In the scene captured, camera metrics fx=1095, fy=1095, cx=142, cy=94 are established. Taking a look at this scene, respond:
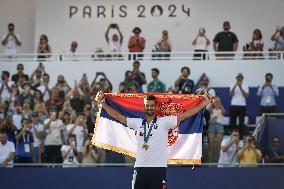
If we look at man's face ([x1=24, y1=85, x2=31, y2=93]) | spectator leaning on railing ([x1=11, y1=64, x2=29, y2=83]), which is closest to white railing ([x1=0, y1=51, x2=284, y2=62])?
spectator leaning on railing ([x1=11, y1=64, x2=29, y2=83])

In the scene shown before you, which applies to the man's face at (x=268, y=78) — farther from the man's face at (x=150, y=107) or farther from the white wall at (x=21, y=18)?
the man's face at (x=150, y=107)

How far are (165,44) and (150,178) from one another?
12343 millimetres

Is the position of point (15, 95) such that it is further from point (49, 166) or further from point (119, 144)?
point (119, 144)

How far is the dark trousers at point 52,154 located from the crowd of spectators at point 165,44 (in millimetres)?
5161

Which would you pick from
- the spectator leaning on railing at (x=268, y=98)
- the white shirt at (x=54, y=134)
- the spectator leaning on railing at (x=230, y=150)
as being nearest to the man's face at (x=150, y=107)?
the spectator leaning on railing at (x=230, y=150)

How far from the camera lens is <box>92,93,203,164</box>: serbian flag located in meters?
17.6

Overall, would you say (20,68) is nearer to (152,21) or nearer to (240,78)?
(152,21)

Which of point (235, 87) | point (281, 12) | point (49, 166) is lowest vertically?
point (49, 166)

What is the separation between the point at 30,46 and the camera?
31.6m

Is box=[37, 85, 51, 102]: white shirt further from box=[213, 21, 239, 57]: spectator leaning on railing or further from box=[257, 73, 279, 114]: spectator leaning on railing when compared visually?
box=[257, 73, 279, 114]: spectator leaning on railing

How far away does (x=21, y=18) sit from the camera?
3206 centimetres

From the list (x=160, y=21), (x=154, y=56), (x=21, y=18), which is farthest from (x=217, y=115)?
(x=21, y=18)

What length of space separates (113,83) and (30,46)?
460cm

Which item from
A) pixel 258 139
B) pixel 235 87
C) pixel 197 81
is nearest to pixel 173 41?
pixel 197 81
